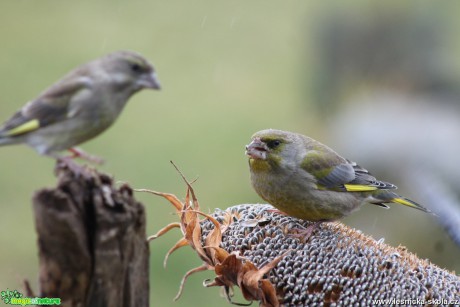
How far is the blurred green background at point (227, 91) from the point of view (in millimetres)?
10188

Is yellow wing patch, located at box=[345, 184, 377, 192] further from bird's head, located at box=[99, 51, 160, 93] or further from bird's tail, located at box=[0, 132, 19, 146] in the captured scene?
bird's tail, located at box=[0, 132, 19, 146]

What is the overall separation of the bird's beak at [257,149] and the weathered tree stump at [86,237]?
1376 millimetres

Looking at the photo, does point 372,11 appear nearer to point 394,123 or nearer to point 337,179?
point 394,123

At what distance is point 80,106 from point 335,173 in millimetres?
1750

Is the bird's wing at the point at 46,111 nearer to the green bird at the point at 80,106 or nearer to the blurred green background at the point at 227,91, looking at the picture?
the green bird at the point at 80,106

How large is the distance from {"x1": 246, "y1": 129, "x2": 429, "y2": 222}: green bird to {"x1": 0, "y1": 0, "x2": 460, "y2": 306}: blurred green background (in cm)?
296

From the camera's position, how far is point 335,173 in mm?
5602

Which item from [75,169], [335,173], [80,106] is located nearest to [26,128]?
[80,106]

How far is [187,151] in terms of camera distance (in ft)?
43.4

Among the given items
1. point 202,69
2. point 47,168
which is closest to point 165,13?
point 202,69

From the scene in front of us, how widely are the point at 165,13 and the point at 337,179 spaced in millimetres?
13145

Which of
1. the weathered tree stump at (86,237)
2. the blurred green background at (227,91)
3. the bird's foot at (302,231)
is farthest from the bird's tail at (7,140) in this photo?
the blurred green background at (227,91)

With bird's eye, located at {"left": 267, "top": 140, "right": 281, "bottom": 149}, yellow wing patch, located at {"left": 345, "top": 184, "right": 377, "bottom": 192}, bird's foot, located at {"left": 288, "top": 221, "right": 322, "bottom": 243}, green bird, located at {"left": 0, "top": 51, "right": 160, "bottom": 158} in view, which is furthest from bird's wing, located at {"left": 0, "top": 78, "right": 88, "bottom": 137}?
yellow wing patch, located at {"left": 345, "top": 184, "right": 377, "bottom": 192}

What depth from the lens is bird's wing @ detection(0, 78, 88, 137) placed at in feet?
16.3
